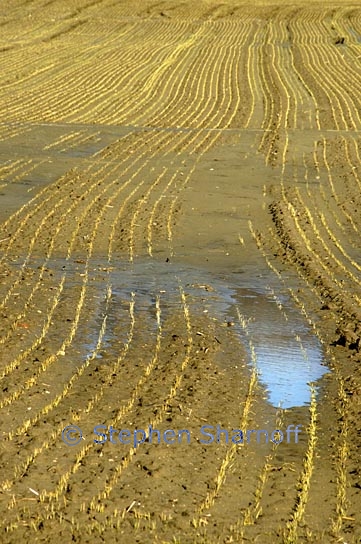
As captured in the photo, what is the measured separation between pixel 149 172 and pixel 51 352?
33.5ft

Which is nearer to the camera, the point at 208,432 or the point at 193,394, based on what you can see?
the point at 208,432

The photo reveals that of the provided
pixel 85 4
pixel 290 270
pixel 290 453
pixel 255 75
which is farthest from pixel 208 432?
pixel 85 4

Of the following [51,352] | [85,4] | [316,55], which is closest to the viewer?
[51,352]

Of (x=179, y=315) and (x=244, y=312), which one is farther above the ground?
(x=179, y=315)

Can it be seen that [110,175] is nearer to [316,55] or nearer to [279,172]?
[279,172]

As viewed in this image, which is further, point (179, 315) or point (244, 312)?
point (244, 312)

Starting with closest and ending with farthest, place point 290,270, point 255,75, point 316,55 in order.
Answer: point 290,270
point 255,75
point 316,55

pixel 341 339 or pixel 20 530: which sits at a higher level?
pixel 20 530

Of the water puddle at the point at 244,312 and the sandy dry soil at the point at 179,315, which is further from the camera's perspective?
the water puddle at the point at 244,312

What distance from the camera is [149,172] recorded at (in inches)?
739

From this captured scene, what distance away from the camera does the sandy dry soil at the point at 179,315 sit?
6.14 m

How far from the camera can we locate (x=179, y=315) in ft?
33.8

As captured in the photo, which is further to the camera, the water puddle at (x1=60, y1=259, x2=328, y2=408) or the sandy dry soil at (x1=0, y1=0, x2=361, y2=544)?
the water puddle at (x1=60, y1=259, x2=328, y2=408)

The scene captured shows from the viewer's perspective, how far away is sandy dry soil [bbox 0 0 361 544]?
6141 mm
